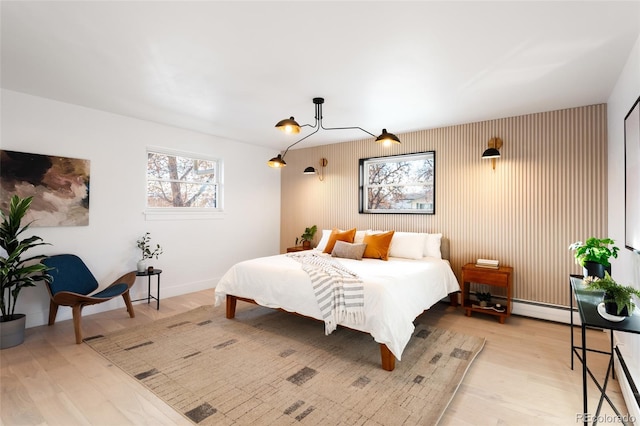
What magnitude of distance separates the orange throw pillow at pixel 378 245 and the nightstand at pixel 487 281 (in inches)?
38.5

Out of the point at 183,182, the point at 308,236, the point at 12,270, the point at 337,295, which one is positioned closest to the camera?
the point at 337,295

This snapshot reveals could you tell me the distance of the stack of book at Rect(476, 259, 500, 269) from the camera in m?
3.81

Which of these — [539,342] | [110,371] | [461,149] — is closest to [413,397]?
[539,342]

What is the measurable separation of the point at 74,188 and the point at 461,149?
16.3 feet

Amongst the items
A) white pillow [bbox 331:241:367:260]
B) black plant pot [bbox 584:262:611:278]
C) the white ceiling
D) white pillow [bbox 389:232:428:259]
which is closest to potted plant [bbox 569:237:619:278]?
black plant pot [bbox 584:262:611:278]

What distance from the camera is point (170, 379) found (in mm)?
2393

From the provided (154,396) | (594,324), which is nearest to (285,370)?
(154,396)

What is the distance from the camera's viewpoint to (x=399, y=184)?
4.98 metres

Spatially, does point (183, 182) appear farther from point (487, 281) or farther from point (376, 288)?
A: point (487, 281)

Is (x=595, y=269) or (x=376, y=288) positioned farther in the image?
(x=376, y=288)

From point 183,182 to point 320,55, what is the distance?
336cm

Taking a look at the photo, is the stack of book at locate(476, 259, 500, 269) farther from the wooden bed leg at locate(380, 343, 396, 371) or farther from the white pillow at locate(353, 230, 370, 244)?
the wooden bed leg at locate(380, 343, 396, 371)

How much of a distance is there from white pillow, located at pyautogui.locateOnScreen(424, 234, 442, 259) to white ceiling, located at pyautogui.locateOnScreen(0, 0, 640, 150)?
1.66 metres

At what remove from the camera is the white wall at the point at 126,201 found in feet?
11.3
